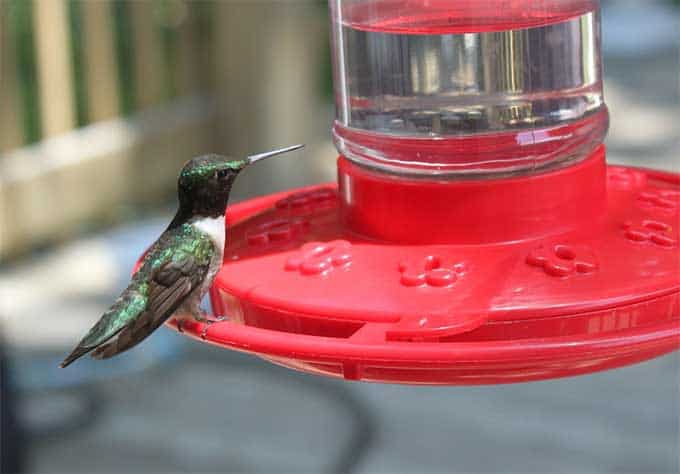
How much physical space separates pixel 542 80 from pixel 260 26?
387cm

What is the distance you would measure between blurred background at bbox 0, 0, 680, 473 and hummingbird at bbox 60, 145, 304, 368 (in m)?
1.66

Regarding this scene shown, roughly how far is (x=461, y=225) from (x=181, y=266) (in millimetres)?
412

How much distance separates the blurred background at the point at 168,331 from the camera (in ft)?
12.5

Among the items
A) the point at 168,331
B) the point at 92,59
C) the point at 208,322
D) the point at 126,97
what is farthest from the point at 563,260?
the point at 126,97

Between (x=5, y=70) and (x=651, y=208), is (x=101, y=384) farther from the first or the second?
(x=651, y=208)

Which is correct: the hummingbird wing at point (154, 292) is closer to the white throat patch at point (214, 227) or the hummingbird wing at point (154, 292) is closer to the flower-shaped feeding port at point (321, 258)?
the white throat patch at point (214, 227)

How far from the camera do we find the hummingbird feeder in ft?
4.02

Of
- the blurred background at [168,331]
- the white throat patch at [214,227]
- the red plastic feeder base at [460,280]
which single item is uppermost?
the white throat patch at [214,227]

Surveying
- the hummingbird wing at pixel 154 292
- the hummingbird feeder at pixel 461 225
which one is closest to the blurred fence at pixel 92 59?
the hummingbird feeder at pixel 461 225

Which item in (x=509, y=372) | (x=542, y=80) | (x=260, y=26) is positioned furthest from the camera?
(x=260, y=26)

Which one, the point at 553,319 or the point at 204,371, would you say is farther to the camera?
the point at 204,371

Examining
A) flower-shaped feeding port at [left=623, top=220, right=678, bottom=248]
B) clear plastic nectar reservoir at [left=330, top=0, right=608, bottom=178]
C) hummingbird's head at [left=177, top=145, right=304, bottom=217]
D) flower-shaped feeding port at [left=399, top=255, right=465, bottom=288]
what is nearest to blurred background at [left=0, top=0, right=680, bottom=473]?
hummingbird's head at [left=177, top=145, right=304, bottom=217]

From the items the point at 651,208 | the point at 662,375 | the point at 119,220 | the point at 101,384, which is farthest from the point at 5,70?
the point at 651,208

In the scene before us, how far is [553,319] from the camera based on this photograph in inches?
48.8
